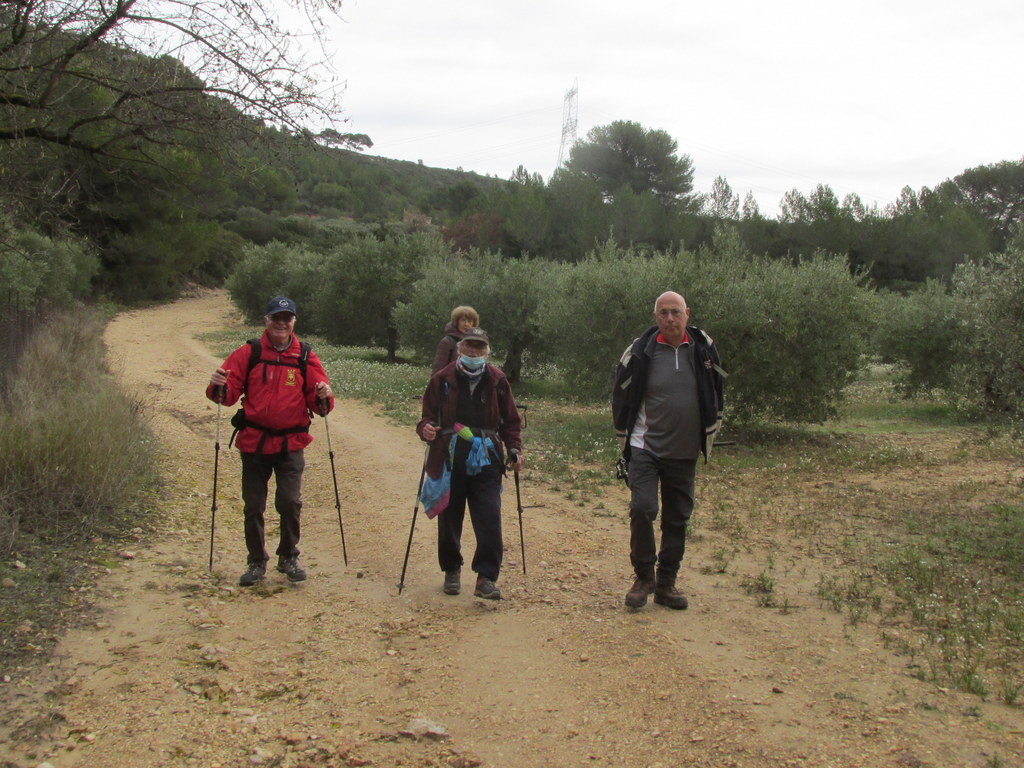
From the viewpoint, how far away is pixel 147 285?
49438 mm

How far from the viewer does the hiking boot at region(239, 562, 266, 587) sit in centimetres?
630

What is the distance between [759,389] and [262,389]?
11.7 metres

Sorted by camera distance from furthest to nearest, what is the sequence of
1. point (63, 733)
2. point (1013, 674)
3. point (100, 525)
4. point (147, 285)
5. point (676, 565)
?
point (147, 285) < point (100, 525) < point (676, 565) < point (1013, 674) < point (63, 733)

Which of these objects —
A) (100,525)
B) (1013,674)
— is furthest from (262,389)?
(1013,674)

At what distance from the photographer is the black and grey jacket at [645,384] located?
581cm

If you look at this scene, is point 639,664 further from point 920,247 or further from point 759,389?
point 920,247

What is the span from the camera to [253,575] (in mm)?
6336

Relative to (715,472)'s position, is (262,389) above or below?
above

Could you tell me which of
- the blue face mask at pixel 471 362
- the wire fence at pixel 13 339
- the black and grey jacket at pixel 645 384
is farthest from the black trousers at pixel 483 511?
the wire fence at pixel 13 339

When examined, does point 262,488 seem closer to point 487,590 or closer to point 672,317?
point 487,590

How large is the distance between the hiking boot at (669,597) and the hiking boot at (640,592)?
6 cm

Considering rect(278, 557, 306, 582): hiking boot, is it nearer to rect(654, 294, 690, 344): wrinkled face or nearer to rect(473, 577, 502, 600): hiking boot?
rect(473, 577, 502, 600): hiking boot

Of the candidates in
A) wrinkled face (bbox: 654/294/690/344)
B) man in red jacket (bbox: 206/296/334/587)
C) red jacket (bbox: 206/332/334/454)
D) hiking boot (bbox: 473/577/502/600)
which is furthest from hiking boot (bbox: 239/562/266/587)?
wrinkled face (bbox: 654/294/690/344)

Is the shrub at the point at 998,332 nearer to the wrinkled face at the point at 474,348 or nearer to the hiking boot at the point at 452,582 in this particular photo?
the wrinkled face at the point at 474,348
